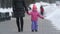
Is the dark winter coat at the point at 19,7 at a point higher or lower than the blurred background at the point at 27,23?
higher

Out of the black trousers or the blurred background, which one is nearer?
the black trousers

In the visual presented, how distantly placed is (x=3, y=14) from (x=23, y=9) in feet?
41.8

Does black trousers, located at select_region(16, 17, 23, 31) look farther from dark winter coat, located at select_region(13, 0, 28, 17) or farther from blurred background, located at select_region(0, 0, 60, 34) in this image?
blurred background, located at select_region(0, 0, 60, 34)

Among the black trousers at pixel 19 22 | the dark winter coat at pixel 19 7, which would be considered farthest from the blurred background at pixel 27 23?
the dark winter coat at pixel 19 7

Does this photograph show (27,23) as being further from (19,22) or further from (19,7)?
(19,7)

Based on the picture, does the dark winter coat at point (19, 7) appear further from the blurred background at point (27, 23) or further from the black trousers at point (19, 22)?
the blurred background at point (27, 23)

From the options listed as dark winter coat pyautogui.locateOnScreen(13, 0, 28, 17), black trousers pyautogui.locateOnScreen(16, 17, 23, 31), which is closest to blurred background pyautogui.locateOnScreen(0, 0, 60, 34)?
black trousers pyautogui.locateOnScreen(16, 17, 23, 31)

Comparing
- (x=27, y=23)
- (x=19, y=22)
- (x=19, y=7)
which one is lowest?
(x=27, y=23)

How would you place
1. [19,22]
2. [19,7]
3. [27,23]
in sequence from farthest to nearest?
[27,23] → [19,22] → [19,7]

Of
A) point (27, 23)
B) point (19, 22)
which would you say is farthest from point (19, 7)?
point (27, 23)

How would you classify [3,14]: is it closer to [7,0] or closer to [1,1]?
[1,1]

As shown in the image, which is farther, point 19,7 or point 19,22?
point 19,22

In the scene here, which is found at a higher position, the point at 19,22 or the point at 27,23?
the point at 19,22

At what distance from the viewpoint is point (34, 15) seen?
15078mm
